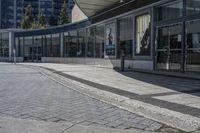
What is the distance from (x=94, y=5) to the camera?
2812 cm

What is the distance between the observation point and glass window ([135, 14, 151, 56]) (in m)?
23.0

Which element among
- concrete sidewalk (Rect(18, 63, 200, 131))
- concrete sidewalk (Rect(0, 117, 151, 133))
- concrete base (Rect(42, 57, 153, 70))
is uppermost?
concrete base (Rect(42, 57, 153, 70))

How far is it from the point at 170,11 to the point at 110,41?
9967mm

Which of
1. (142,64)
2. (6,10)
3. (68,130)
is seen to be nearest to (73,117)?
(68,130)

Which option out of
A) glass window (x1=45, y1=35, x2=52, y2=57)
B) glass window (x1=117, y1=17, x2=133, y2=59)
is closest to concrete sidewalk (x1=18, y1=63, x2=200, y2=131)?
glass window (x1=117, y1=17, x2=133, y2=59)

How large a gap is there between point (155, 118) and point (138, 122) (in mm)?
570

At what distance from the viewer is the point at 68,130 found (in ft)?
23.6

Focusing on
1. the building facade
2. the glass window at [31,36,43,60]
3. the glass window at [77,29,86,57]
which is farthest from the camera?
the glass window at [31,36,43,60]

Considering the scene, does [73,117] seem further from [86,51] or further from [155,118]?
[86,51]

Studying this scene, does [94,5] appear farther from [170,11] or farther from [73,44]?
[73,44]

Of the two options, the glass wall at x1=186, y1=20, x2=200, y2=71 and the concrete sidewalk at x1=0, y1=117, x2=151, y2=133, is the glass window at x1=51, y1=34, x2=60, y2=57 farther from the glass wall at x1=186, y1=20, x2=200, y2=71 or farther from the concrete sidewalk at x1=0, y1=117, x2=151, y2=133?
the concrete sidewalk at x1=0, y1=117, x2=151, y2=133

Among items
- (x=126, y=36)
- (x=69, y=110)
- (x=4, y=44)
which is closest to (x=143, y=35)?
(x=126, y=36)

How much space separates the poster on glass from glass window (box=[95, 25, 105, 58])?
4.32 ft

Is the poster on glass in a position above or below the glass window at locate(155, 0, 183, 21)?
below
